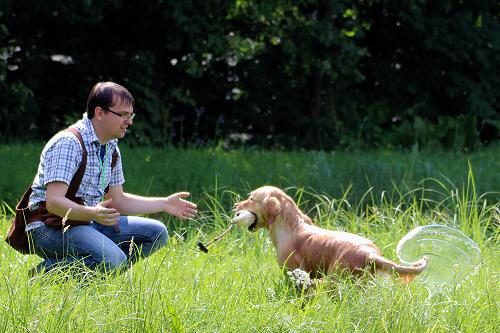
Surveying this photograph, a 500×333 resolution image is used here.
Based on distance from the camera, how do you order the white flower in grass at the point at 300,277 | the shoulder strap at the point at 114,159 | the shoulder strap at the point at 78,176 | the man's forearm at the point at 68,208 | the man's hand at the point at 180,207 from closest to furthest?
1. the white flower in grass at the point at 300,277
2. the man's forearm at the point at 68,208
3. the shoulder strap at the point at 78,176
4. the man's hand at the point at 180,207
5. the shoulder strap at the point at 114,159

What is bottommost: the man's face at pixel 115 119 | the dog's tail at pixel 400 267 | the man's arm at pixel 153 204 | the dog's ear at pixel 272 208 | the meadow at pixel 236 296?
the meadow at pixel 236 296

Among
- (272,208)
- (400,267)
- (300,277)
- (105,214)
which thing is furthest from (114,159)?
(400,267)

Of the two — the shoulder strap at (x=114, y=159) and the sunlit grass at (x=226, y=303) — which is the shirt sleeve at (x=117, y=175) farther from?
the sunlit grass at (x=226, y=303)

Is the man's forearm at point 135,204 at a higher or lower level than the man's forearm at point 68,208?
lower

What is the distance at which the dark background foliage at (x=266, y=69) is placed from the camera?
1196 centimetres

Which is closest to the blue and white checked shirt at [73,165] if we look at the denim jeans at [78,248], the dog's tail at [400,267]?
the denim jeans at [78,248]

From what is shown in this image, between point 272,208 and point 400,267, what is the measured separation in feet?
2.43

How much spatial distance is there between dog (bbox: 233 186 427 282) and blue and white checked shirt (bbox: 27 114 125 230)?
0.72 metres

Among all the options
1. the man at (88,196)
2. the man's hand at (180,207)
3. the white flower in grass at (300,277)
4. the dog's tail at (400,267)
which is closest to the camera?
the white flower in grass at (300,277)

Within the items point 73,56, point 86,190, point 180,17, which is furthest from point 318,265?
point 73,56

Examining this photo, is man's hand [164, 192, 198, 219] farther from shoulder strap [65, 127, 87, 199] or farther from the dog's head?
shoulder strap [65, 127, 87, 199]

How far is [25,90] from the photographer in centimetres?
1166

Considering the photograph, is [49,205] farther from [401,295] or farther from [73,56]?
[73,56]

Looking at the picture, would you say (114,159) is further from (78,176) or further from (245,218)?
(245,218)
